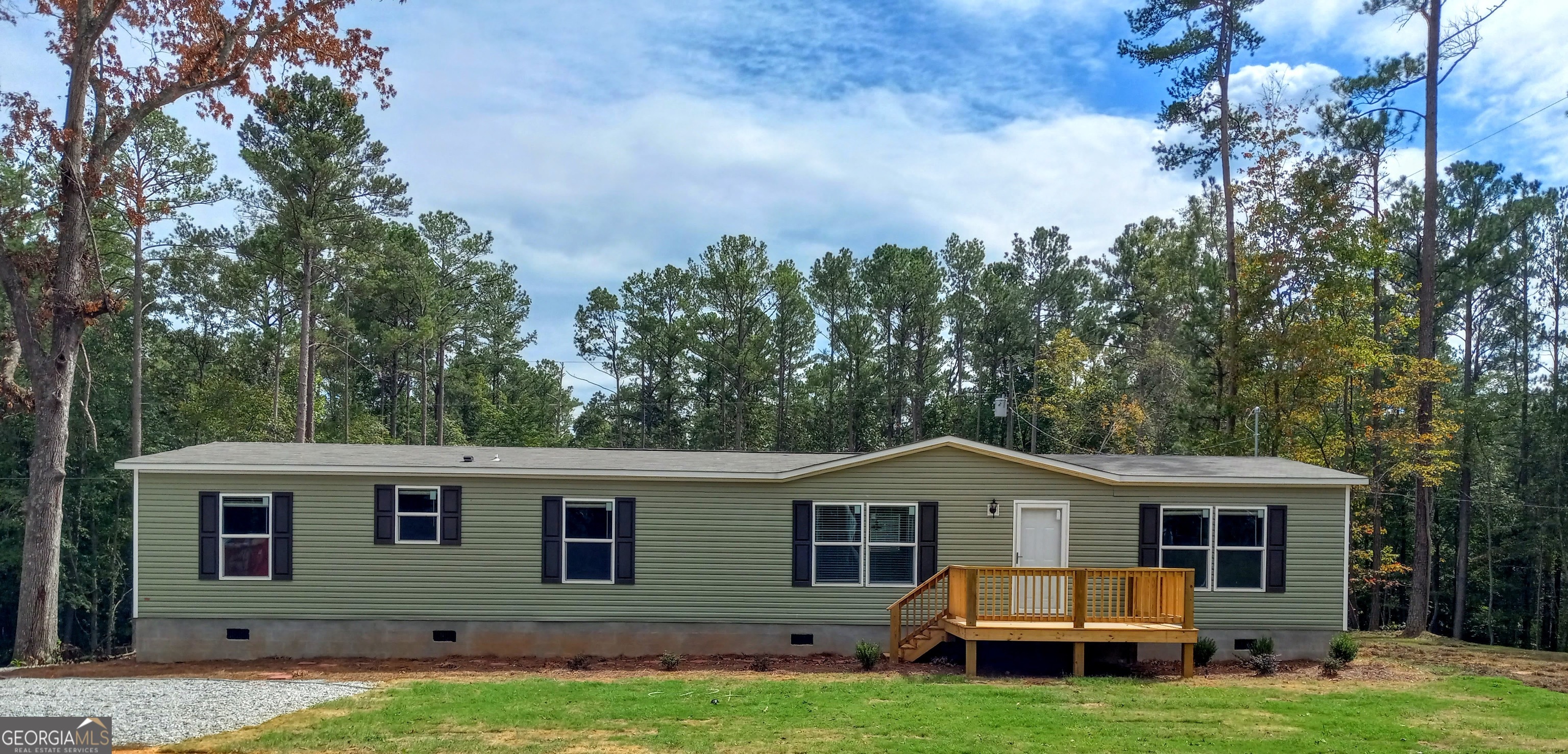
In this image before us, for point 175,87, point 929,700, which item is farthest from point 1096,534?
point 175,87

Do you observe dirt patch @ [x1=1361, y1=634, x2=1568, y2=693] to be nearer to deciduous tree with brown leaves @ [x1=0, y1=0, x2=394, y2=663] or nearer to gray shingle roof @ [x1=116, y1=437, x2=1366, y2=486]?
gray shingle roof @ [x1=116, y1=437, x2=1366, y2=486]

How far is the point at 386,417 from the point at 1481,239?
3781 centimetres

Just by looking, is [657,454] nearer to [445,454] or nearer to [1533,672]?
[445,454]

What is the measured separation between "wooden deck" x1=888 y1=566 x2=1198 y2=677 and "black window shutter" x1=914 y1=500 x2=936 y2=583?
2.04ft

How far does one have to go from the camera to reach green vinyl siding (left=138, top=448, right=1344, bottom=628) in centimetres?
1398

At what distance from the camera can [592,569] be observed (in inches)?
560

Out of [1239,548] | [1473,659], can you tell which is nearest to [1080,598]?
[1239,548]

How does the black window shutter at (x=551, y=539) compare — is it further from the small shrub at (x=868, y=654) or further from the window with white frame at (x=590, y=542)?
the small shrub at (x=868, y=654)

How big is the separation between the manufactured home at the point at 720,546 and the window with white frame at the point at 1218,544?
3 cm

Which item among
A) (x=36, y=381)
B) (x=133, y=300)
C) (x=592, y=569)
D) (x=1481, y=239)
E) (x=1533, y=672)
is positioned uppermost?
(x=1481, y=239)

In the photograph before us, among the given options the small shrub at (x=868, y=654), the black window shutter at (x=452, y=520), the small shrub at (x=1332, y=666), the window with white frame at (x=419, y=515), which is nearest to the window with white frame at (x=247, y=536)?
the window with white frame at (x=419, y=515)

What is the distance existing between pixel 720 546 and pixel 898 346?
2555cm

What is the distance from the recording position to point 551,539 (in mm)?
14156

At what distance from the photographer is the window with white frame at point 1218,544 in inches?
559
